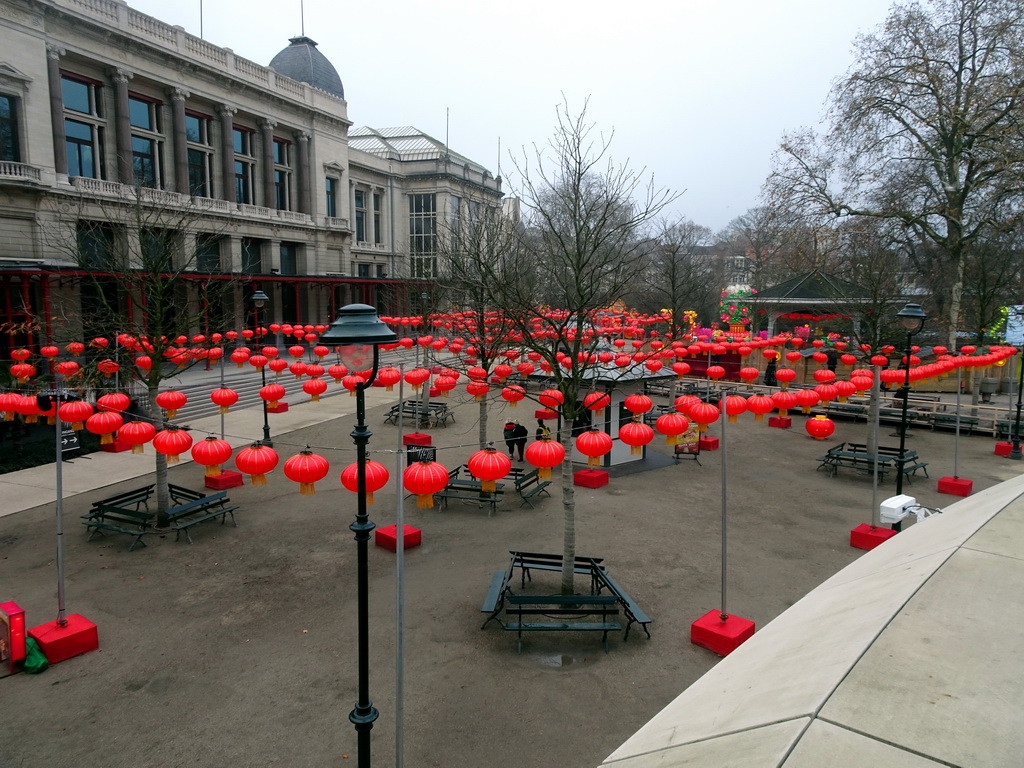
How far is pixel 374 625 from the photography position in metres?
9.63

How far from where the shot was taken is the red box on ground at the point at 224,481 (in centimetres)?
1622

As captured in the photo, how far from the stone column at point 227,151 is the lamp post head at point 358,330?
4154 cm

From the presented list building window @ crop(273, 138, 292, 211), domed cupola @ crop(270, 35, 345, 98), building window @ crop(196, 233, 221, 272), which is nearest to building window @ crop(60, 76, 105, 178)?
building window @ crop(196, 233, 221, 272)

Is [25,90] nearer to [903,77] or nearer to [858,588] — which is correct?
[858,588]

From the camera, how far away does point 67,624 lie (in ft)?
29.2

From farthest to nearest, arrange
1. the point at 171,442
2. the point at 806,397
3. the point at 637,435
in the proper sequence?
the point at 806,397 < the point at 637,435 < the point at 171,442

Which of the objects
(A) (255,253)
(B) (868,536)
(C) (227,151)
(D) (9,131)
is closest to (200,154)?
(C) (227,151)

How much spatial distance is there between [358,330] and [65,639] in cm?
715

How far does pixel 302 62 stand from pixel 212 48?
15.1m

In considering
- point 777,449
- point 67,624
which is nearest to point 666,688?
point 67,624

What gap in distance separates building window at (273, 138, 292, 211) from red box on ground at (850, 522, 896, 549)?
152 ft

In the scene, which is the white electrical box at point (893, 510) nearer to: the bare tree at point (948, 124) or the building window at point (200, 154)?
the bare tree at point (948, 124)

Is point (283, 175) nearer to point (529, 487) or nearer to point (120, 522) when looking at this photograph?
point (120, 522)

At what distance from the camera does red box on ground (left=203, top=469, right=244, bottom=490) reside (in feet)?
53.2
